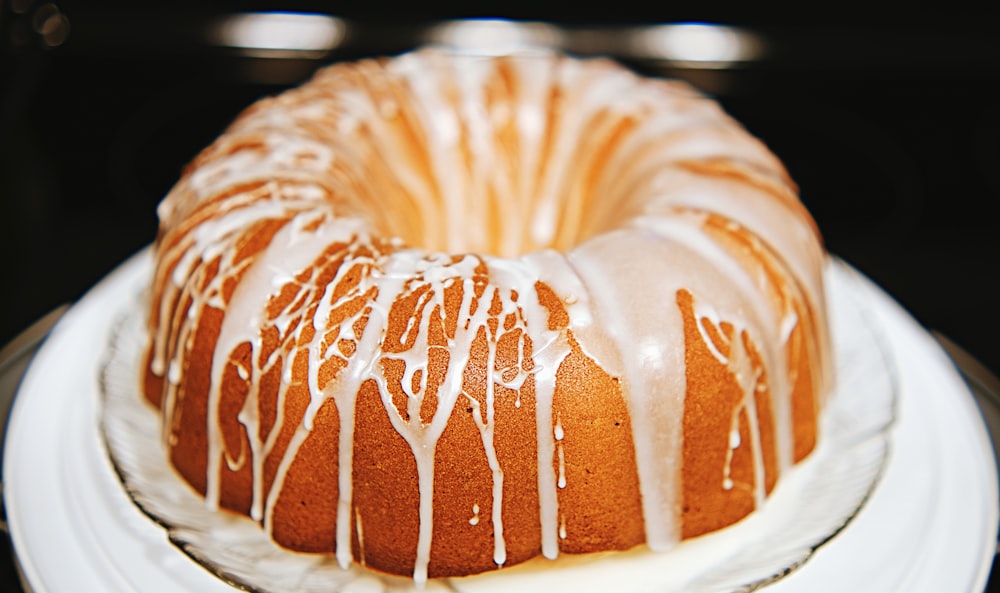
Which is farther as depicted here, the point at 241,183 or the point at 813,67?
the point at 813,67

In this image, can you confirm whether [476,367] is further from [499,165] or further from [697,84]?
[697,84]

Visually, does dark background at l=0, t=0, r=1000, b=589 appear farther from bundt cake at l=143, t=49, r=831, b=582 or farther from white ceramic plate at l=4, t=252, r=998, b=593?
bundt cake at l=143, t=49, r=831, b=582

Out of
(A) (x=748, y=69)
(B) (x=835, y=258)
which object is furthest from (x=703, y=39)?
(B) (x=835, y=258)

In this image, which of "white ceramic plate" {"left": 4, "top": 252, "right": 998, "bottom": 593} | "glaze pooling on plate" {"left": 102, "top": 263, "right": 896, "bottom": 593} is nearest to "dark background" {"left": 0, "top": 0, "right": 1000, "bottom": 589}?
"white ceramic plate" {"left": 4, "top": 252, "right": 998, "bottom": 593}

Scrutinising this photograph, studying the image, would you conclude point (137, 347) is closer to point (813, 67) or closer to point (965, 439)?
point (965, 439)

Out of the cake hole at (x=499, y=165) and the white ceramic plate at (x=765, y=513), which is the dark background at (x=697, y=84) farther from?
the cake hole at (x=499, y=165)
